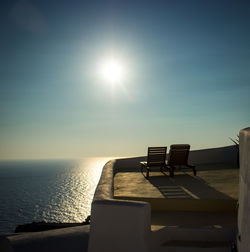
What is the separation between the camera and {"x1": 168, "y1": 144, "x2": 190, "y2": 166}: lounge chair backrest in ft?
24.0

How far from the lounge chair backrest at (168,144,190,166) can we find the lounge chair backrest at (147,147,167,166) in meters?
0.48

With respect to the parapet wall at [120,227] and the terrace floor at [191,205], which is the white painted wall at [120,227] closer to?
the parapet wall at [120,227]

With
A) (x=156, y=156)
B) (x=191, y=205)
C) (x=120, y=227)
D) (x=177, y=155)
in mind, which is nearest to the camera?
(x=120, y=227)

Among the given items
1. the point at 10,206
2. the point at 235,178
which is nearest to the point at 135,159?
the point at 235,178

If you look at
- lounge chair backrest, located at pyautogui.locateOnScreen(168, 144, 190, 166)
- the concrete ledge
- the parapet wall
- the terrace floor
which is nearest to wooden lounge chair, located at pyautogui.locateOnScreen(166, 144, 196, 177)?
lounge chair backrest, located at pyautogui.locateOnScreen(168, 144, 190, 166)

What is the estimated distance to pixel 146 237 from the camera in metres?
2.96

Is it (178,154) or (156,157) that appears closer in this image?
(178,154)

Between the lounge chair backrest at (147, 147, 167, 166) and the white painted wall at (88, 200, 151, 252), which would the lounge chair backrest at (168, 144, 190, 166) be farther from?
the white painted wall at (88, 200, 151, 252)

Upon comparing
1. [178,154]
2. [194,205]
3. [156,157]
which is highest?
[178,154]

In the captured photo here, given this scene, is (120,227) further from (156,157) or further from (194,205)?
(156,157)

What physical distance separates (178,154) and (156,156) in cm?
84

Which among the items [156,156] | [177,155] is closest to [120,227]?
[177,155]

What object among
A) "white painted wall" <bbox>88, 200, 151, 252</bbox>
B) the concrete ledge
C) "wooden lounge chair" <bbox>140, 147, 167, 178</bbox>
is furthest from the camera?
"wooden lounge chair" <bbox>140, 147, 167, 178</bbox>

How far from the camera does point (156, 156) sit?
25.5 feet
